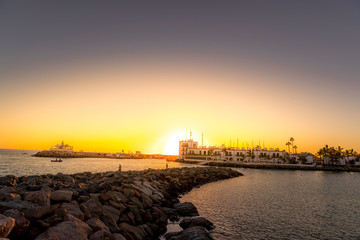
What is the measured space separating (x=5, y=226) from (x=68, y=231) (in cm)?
190

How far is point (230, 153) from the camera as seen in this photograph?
136m

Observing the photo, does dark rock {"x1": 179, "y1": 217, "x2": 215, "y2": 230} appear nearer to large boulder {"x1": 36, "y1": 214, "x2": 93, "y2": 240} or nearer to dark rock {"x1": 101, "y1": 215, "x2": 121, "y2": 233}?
dark rock {"x1": 101, "y1": 215, "x2": 121, "y2": 233}

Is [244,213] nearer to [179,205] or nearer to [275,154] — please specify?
[179,205]

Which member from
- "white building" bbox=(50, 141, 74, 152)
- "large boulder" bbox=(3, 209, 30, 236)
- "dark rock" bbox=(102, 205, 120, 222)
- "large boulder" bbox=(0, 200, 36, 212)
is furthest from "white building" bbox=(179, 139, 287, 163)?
"large boulder" bbox=(3, 209, 30, 236)

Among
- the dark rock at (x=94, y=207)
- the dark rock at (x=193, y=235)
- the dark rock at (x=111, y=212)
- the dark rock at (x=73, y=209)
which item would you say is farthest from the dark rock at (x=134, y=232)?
the dark rock at (x=73, y=209)

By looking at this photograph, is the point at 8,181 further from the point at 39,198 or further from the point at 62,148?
the point at 62,148

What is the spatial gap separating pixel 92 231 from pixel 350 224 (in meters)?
19.9

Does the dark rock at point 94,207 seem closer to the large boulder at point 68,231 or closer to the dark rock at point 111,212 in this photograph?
the dark rock at point 111,212

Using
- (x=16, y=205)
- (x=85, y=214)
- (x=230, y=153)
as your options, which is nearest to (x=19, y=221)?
(x=16, y=205)

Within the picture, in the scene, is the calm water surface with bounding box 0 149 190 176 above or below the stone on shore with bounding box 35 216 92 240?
below

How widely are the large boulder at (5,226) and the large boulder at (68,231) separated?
91 centimetres

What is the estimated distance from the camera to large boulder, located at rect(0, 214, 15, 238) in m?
6.75

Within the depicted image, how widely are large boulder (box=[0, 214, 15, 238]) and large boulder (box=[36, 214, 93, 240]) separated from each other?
2.97ft

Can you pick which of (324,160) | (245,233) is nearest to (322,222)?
(245,233)
